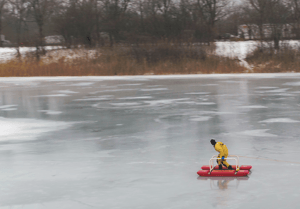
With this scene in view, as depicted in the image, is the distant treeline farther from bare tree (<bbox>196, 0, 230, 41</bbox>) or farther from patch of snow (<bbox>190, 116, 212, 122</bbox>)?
patch of snow (<bbox>190, 116, 212, 122</bbox>)

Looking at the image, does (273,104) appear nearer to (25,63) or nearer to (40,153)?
(40,153)

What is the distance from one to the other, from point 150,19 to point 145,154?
2559cm

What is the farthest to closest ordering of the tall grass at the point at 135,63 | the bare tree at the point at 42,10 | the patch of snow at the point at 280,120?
the bare tree at the point at 42,10 → the tall grass at the point at 135,63 → the patch of snow at the point at 280,120

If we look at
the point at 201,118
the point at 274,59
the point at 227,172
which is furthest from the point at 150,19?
the point at 227,172

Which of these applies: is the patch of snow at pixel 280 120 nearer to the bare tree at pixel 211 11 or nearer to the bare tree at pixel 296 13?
the bare tree at pixel 296 13

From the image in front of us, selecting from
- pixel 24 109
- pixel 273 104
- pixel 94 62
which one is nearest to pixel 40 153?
pixel 24 109

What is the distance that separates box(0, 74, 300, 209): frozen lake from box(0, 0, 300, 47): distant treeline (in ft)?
61.5

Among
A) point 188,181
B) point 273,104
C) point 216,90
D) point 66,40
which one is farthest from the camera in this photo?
point 66,40

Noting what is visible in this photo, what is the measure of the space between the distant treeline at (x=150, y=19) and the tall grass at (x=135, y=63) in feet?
4.24

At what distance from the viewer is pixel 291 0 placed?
2998 cm

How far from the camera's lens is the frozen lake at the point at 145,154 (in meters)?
3.72

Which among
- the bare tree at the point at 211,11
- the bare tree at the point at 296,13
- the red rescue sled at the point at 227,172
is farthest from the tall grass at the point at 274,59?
the red rescue sled at the point at 227,172

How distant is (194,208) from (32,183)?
5.65 ft

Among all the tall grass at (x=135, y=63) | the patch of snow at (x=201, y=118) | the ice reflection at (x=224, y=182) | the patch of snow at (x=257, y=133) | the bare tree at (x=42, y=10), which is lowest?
the patch of snow at (x=257, y=133)
